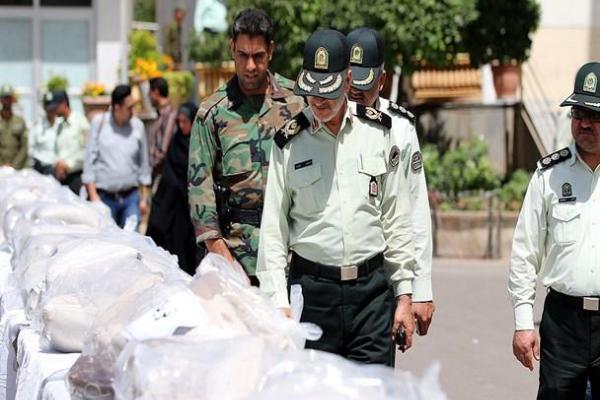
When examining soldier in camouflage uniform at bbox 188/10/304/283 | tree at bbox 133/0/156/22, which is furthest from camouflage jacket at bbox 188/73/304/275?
tree at bbox 133/0/156/22

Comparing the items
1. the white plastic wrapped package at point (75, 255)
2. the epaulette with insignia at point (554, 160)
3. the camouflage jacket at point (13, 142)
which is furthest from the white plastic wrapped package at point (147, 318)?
the camouflage jacket at point (13, 142)

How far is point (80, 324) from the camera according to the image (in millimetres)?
5691

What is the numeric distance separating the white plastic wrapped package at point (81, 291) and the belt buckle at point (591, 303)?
1698mm

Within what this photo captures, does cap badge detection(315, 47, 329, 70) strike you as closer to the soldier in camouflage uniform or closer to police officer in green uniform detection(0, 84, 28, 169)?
the soldier in camouflage uniform

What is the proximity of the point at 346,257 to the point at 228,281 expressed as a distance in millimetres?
774

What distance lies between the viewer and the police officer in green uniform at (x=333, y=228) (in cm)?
546

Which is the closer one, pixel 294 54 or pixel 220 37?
pixel 294 54

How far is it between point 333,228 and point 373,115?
51 cm

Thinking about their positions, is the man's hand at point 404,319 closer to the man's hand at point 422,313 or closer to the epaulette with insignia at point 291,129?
the man's hand at point 422,313

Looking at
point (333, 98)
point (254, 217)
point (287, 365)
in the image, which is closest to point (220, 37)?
point (254, 217)

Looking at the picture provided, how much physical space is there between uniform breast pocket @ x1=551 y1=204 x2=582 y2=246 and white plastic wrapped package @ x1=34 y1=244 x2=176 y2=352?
1628mm

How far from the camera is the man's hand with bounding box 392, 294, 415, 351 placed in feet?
18.4

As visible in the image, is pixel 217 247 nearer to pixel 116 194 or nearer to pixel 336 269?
pixel 336 269

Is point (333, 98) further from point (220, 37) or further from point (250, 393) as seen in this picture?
point (220, 37)
